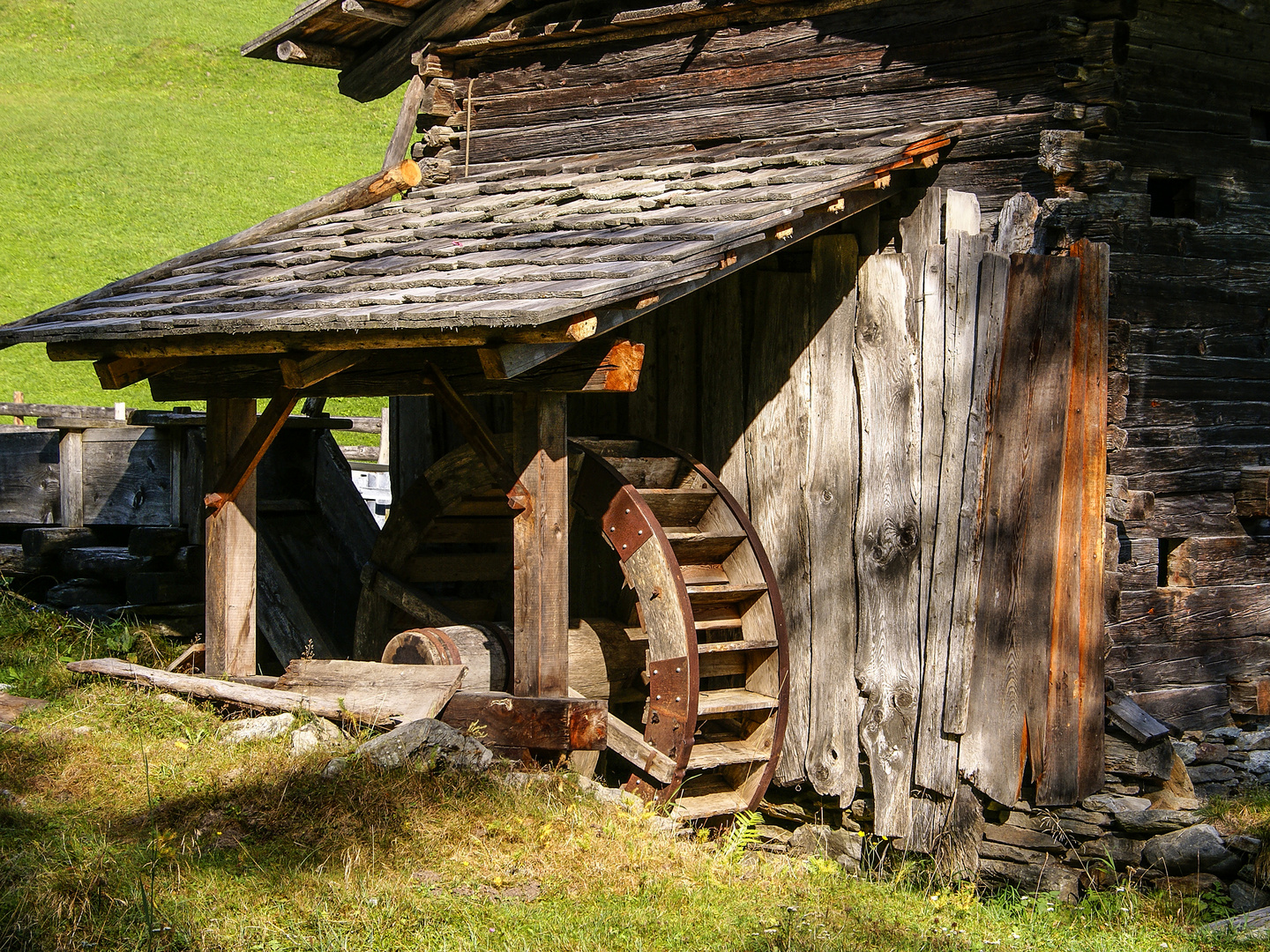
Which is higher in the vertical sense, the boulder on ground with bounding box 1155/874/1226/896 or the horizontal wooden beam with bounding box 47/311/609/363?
the horizontal wooden beam with bounding box 47/311/609/363

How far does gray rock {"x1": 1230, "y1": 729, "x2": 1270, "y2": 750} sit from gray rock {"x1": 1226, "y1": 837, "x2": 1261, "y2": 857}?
1061 millimetres

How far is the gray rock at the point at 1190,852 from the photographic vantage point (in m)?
5.76

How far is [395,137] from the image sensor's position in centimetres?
808

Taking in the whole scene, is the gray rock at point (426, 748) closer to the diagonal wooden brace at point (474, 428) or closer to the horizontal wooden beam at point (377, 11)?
the diagonal wooden brace at point (474, 428)

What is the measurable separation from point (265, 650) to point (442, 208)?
3109mm

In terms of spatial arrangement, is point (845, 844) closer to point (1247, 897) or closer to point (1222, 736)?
point (1247, 897)

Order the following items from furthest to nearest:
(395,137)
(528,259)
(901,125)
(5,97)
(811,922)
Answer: (5,97) → (395,137) → (901,125) → (528,259) → (811,922)

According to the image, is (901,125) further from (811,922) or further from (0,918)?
(0,918)

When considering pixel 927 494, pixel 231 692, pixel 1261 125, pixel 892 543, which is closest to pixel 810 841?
pixel 892 543

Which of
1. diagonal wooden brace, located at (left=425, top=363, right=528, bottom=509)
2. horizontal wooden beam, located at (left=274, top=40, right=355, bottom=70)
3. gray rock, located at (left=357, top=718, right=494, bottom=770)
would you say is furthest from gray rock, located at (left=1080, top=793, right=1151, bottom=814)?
horizontal wooden beam, located at (left=274, top=40, right=355, bottom=70)

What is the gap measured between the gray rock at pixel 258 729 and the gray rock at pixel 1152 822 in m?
3.99

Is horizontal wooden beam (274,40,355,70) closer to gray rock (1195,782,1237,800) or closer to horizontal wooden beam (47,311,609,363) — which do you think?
A: horizontal wooden beam (47,311,609,363)

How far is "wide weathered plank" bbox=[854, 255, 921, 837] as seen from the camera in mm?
6289

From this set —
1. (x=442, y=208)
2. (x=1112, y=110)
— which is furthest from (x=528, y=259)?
(x=1112, y=110)
